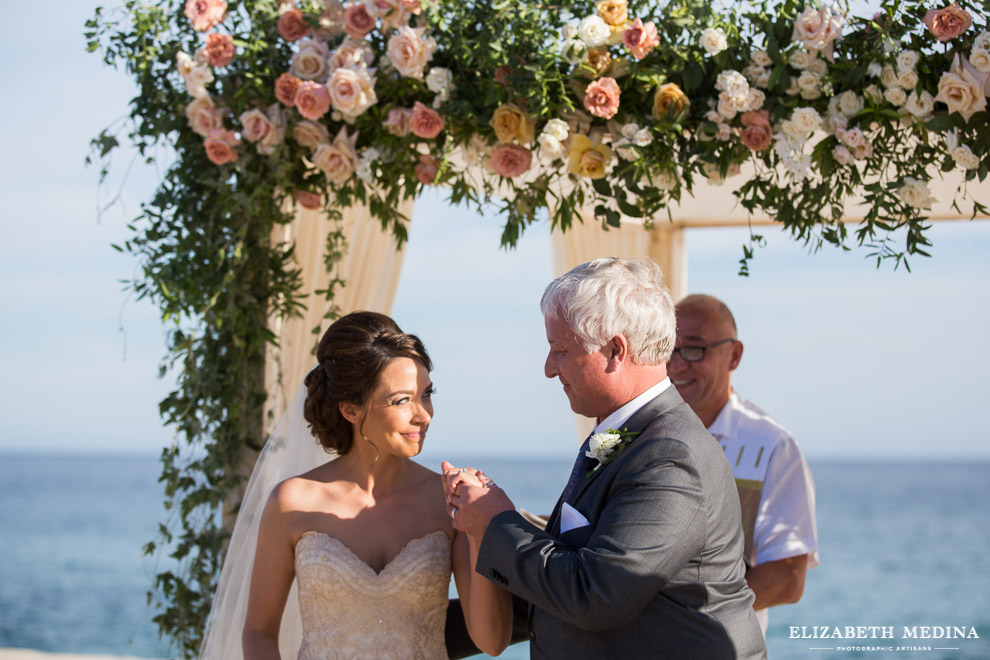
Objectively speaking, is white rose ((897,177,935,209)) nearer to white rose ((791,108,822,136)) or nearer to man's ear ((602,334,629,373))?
white rose ((791,108,822,136))

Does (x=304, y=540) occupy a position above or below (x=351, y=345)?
below

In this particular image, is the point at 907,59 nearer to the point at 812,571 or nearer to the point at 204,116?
the point at 204,116

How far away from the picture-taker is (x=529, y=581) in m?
1.80

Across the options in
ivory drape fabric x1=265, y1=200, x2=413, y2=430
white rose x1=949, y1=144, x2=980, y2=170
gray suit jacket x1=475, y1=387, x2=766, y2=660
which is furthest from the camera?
ivory drape fabric x1=265, y1=200, x2=413, y2=430

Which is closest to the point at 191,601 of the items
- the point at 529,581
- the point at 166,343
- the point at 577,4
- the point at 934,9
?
the point at 166,343

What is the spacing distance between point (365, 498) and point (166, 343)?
1.47 m

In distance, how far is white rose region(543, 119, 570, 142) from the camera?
318 centimetres

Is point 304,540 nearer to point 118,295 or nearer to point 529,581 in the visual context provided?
point 529,581

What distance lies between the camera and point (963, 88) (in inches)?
110

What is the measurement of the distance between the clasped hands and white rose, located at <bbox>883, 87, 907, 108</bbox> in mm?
1859

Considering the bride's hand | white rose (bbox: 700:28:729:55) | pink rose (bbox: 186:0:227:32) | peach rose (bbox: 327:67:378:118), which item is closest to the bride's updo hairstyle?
the bride's hand

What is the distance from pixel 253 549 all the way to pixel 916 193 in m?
2.40

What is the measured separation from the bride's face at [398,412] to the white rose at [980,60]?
1.92m

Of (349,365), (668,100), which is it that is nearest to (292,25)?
(668,100)
